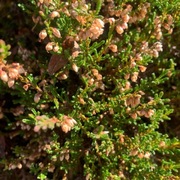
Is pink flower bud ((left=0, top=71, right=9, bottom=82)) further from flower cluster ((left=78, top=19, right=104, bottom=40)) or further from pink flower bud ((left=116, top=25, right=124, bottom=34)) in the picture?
pink flower bud ((left=116, top=25, right=124, bottom=34))

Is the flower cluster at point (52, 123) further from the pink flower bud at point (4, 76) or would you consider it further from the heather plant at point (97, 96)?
the pink flower bud at point (4, 76)

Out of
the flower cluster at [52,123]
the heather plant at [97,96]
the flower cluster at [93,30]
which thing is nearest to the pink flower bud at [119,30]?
the heather plant at [97,96]

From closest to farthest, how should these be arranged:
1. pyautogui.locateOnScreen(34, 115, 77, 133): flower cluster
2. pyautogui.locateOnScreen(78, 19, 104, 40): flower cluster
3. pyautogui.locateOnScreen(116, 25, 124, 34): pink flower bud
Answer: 1. pyautogui.locateOnScreen(34, 115, 77, 133): flower cluster
2. pyautogui.locateOnScreen(78, 19, 104, 40): flower cluster
3. pyautogui.locateOnScreen(116, 25, 124, 34): pink flower bud

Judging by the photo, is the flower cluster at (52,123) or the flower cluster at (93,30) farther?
the flower cluster at (93,30)

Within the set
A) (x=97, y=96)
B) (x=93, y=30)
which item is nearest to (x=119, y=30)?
(x=93, y=30)

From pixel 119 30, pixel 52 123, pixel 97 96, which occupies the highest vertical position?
pixel 119 30

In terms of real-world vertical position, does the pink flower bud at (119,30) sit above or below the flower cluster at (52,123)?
above

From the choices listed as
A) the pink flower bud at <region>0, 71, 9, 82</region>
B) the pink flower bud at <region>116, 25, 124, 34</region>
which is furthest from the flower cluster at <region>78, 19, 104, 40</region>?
the pink flower bud at <region>0, 71, 9, 82</region>

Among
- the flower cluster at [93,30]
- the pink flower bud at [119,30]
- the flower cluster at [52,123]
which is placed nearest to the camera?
the flower cluster at [52,123]

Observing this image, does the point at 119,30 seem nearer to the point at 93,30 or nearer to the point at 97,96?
the point at 93,30
